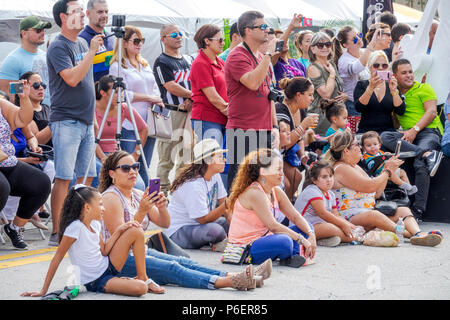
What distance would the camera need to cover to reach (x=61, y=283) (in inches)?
206

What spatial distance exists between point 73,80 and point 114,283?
233 centimetres

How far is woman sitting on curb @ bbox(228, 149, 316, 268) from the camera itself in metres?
5.90

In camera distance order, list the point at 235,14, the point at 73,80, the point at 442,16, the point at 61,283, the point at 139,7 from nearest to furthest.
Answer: the point at 61,283 → the point at 73,80 → the point at 442,16 → the point at 139,7 → the point at 235,14

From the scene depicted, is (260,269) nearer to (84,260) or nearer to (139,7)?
(84,260)

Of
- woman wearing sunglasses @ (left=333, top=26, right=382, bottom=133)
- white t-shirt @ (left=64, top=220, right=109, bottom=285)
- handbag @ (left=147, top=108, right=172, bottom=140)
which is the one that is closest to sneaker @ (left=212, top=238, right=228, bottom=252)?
white t-shirt @ (left=64, top=220, right=109, bottom=285)

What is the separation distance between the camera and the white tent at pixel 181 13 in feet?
45.3

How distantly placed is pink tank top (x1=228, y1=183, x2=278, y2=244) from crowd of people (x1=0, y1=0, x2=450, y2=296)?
0.01m

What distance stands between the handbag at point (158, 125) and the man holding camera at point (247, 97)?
1202mm

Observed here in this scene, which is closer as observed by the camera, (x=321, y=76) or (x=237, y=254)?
(x=237, y=254)

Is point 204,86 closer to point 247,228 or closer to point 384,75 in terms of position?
point 247,228

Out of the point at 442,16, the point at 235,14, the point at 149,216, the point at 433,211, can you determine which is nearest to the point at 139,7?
the point at 235,14

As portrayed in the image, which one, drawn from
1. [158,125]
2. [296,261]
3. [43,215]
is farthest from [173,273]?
[43,215]

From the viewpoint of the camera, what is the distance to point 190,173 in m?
6.68

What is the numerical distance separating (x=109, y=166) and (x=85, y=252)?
2.67ft
